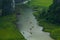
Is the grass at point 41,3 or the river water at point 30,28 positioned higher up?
the river water at point 30,28

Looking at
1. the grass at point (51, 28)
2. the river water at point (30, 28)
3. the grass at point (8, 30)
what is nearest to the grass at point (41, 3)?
the river water at point (30, 28)

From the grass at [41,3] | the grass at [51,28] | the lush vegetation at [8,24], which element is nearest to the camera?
the lush vegetation at [8,24]

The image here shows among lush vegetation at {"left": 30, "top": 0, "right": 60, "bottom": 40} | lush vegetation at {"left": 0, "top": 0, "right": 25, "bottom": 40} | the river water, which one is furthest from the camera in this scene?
lush vegetation at {"left": 30, "top": 0, "right": 60, "bottom": 40}

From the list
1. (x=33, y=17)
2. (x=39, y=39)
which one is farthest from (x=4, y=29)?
(x=33, y=17)

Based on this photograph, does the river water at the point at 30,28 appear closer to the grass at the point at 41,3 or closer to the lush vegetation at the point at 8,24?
the lush vegetation at the point at 8,24

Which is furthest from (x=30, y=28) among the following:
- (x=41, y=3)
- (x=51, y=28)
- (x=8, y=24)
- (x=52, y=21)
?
(x=41, y=3)

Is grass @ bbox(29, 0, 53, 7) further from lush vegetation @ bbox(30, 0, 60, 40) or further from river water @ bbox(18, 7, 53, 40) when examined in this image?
lush vegetation @ bbox(30, 0, 60, 40)

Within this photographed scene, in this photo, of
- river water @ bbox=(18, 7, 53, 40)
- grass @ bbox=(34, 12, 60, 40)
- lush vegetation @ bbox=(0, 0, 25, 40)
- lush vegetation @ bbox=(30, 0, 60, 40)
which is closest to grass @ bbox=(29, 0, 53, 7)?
river water @ bbox=(18, 7, 53, 40)
